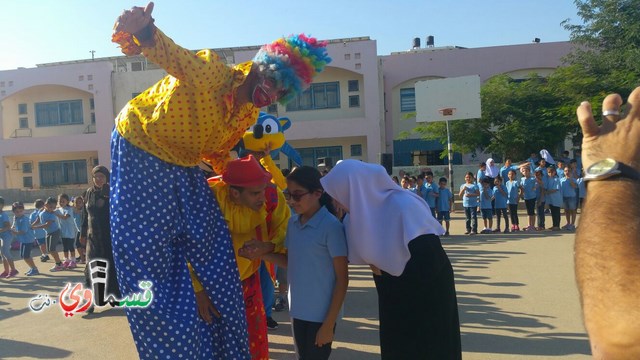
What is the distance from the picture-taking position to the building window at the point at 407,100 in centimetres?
2919

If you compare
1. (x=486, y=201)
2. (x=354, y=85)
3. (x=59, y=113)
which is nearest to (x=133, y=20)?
(x=486, y=201)

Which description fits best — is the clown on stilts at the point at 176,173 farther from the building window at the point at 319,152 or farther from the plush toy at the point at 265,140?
the building window at the point at 319,152

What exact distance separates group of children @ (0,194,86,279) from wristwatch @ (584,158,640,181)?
985 cm

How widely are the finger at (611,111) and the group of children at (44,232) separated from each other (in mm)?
9835

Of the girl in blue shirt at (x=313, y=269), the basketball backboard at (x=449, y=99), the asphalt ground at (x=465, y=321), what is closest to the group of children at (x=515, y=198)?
the asphalt ground at (x=465, y=321)

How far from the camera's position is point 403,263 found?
244cm

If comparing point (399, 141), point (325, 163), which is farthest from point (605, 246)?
point (399, 141)

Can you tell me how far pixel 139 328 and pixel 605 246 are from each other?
6.60 ft

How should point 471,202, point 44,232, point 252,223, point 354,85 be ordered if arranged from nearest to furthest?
point 252,223, point 44,232, point 471,202, point 354,85

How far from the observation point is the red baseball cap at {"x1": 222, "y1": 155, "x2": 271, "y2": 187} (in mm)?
2994

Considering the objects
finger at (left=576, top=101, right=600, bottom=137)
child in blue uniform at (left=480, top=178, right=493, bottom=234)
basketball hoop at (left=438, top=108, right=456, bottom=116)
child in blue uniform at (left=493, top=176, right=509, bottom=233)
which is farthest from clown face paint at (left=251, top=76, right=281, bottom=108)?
basketball hoop at (left=438, top=108, right=456, bottom=116)

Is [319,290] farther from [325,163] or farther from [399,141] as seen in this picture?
[399,141]

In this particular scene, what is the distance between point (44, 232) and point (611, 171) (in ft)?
37.3

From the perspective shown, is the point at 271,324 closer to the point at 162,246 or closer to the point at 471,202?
the point at 162,246
